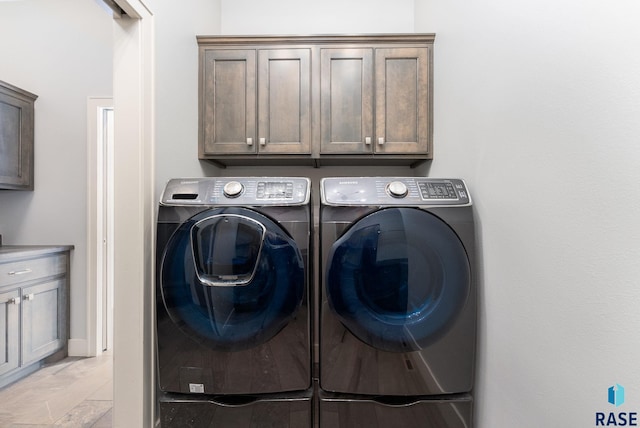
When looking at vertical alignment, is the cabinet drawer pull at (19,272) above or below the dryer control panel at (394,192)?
below

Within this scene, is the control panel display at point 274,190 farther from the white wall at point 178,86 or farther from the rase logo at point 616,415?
the rase logo at point 616,415

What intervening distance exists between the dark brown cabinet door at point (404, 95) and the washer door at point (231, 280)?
3.28 feet

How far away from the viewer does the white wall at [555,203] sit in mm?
660

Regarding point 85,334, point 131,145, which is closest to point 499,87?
point 131,145

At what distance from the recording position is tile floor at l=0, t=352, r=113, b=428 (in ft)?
5.49

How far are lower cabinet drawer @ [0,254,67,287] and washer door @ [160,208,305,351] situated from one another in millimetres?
1601

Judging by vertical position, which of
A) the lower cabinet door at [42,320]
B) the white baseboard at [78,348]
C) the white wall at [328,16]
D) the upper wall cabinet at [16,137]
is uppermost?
the white wall at [328,16]

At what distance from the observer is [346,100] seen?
1794 mm

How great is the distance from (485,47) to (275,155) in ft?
3.80

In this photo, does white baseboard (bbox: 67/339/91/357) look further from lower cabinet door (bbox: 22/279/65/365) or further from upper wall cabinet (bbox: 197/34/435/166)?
upper wall cabinet (bbox: 197/34/435/166)

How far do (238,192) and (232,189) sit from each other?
0.09ft

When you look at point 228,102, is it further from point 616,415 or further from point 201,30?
point 616,415

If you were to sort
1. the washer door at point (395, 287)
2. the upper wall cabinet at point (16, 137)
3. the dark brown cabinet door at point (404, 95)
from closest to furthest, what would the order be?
1. the washer door at point (395, 287)
2. the dark brown cabinet door at point (404, 95)
3. the upper wall cabinet at point (16, 137)

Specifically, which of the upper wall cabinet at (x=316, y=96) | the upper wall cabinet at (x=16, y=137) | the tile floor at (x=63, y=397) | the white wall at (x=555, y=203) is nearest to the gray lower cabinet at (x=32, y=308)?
the tile floor at (x=63, y=397)
